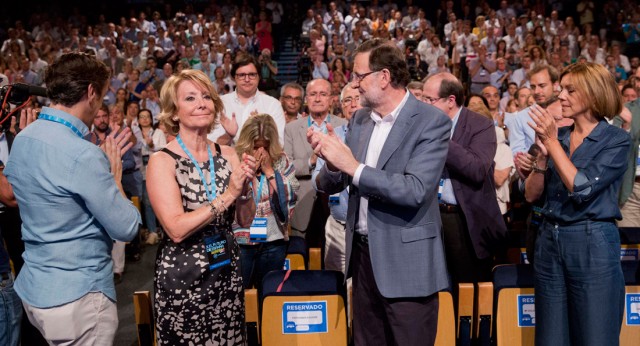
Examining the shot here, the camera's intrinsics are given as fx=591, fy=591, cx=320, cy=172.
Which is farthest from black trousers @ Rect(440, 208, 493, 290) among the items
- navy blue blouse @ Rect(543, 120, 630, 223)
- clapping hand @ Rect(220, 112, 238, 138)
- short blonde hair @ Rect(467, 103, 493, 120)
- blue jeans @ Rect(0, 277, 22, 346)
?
blue jeans @ Rect(0, 277, 22, 346)

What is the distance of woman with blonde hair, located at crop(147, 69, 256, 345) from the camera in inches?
83.6

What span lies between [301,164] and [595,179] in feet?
6.90

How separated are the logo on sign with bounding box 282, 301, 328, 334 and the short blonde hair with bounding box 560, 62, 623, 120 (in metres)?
1.44

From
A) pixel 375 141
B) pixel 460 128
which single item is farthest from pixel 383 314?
pixel 460 128

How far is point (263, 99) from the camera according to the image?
177 inches

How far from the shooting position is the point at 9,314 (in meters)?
2.15

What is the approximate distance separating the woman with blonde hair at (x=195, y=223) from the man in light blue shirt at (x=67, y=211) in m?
0.23

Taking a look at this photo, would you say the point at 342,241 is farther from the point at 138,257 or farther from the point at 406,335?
the point at 138,257

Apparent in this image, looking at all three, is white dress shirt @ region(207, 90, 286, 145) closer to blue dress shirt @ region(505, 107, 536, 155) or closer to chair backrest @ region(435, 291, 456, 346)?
blue dress shirt @ region(505, 107, 536, 155)

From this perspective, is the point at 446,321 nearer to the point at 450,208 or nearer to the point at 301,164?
the point at 450,208

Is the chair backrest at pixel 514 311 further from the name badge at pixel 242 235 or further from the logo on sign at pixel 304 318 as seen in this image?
the name badge at pixel 242 235

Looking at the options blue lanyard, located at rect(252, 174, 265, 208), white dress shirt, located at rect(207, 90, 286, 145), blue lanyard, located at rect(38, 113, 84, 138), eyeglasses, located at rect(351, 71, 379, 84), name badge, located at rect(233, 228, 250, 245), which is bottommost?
name badge, located at rect(233, 228, 250, 245)

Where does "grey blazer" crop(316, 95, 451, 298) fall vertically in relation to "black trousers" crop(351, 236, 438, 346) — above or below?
above

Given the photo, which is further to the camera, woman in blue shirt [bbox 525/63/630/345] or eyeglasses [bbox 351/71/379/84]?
woman in blue shirt [bbox 525/63/630/345]
